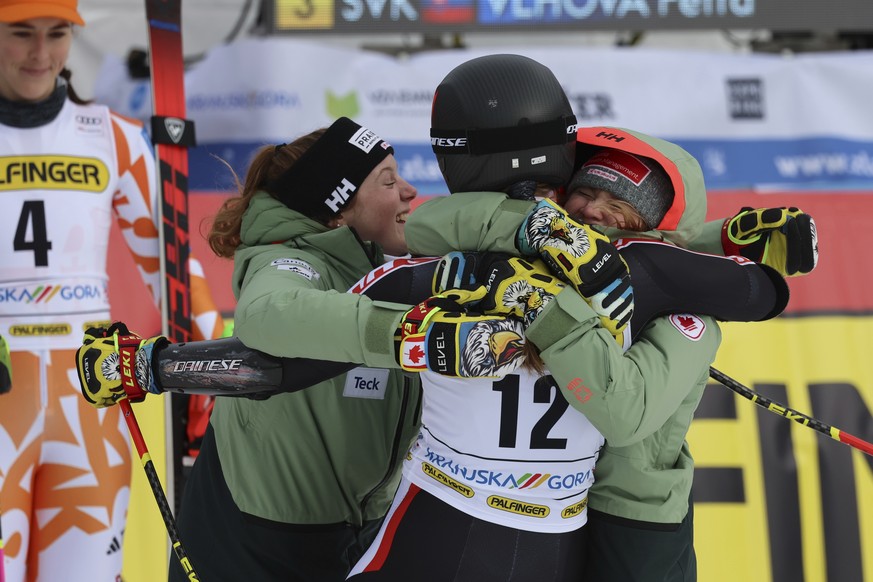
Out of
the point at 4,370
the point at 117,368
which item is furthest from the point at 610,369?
the point at 4,370

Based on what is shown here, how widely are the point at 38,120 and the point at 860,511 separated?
302 cm

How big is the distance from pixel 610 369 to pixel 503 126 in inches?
17.3

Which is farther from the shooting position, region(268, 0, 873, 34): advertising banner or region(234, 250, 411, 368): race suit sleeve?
region(268, 0, 873, 34): advertising banner

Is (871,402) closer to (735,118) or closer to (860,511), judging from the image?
(860,511)

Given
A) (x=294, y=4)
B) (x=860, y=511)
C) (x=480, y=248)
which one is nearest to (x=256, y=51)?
(x=294, y=4)

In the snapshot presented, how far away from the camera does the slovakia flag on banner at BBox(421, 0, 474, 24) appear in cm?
471

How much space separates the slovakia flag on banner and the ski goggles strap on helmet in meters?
3.00

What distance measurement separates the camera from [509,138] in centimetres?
180

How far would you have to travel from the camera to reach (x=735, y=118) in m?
5.64

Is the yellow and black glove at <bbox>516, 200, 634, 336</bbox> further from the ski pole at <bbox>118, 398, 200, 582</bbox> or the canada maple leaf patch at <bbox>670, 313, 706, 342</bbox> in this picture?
the ski pole at <bbox>118, 398, 200, 582</bbox>

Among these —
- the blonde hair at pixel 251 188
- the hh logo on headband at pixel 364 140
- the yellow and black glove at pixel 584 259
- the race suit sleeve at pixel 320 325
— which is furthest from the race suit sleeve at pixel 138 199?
the yellow and black glove at pixel 584 259

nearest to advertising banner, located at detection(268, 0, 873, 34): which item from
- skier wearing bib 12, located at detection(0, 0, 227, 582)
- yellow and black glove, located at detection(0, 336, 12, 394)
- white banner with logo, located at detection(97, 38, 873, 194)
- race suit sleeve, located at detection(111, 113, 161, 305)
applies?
white banner with logo, located at detection(97, 38, 873, 194)

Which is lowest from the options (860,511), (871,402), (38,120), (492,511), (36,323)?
(860,511)

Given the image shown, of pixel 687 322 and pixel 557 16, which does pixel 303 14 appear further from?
pixel 687 322
